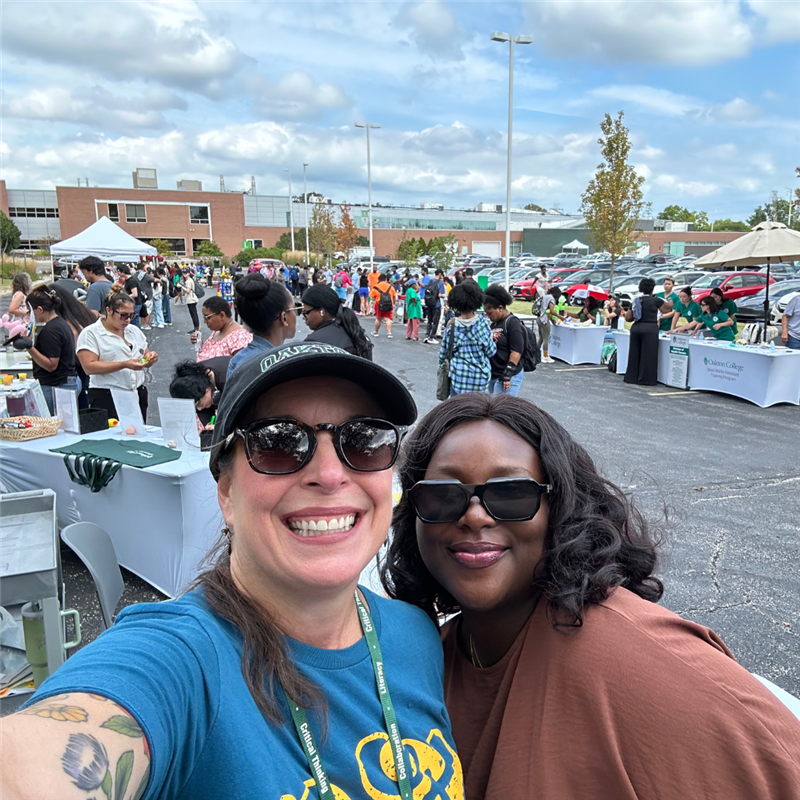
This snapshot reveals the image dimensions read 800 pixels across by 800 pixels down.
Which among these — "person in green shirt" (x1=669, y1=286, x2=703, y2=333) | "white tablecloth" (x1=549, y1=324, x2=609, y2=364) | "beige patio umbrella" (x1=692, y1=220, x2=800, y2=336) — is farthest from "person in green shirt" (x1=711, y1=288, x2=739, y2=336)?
"white tablecloth" (x1=549, y1=324, x2=609, y2=364)

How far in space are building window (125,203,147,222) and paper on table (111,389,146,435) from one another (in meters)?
80.0

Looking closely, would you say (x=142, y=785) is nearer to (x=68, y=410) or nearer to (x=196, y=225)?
(x=68, y=410)

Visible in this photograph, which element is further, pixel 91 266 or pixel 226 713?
pixel 91 266

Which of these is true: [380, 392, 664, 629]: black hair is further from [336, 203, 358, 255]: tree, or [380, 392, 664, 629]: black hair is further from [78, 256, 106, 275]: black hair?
[336, 203, 358, 255]: tree

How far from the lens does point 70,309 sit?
6984mm

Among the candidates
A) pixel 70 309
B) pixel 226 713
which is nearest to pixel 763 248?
pixel 70 309

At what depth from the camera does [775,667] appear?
3375mm

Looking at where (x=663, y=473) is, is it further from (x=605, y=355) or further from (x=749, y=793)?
(x=605, y=355)

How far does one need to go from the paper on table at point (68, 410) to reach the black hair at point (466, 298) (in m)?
3.66

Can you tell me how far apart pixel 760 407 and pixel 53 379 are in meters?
9.70

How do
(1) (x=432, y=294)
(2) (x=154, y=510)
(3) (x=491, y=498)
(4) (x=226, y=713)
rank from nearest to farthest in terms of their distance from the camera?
(4) (x=226, y=713) < (3) (x=491, y=498) < (2) (x=154, y=510) < (1) (x=432, y=294)

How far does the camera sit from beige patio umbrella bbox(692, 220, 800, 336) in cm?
980

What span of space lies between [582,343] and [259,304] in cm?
1059

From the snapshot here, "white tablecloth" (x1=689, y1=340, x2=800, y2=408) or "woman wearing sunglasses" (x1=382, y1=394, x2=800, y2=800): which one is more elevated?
"woman wearing sunglasses" (x1=382, y1=394, x2=800, y2=800)
